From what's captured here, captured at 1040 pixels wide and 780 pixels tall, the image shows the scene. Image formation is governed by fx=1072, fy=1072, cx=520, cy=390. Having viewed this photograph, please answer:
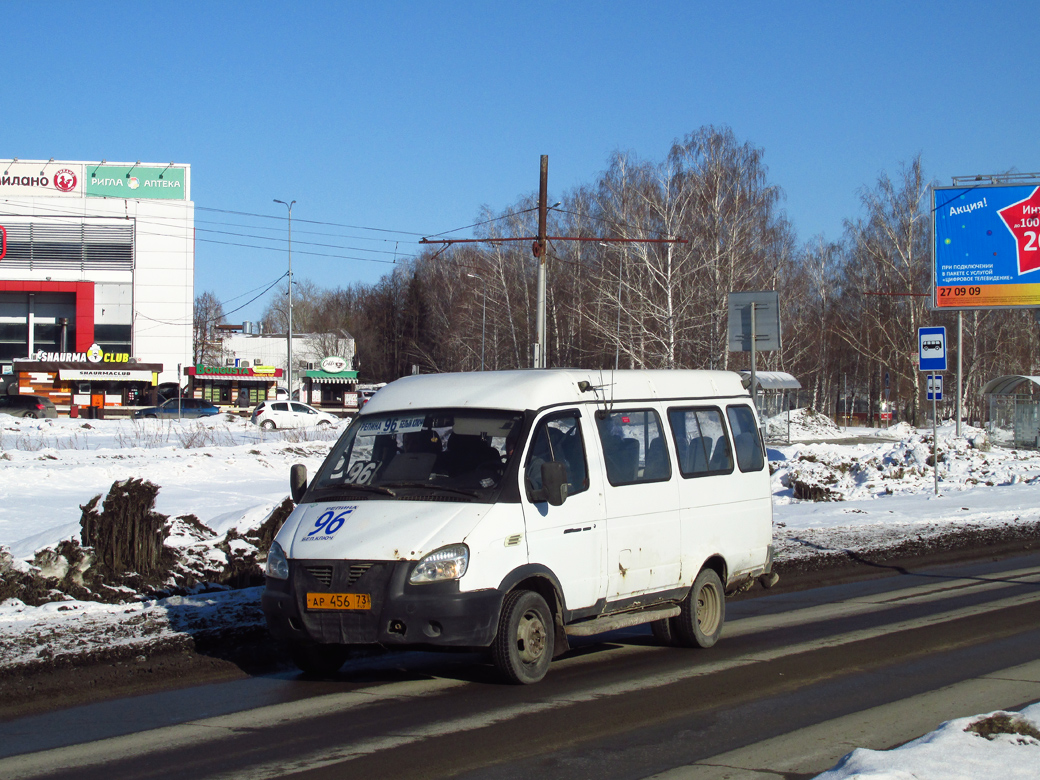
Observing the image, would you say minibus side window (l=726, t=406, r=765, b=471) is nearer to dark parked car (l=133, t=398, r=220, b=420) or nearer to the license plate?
the license plate

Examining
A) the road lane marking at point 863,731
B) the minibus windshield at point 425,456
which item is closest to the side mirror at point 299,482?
the minibus windshield at point 425,456

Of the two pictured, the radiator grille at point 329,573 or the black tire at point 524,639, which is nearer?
the radiator grille at point 329,573

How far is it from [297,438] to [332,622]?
3011 cm

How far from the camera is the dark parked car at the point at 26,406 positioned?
52344 millimetres

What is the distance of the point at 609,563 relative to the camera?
299 inches

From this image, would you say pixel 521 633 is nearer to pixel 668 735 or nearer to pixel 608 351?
pixel 668 735

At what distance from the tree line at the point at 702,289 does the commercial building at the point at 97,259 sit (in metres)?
18.6

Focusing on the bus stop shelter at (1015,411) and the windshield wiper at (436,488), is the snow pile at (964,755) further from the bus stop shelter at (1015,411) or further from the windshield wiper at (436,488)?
the bus stop shelter at (1015,411)

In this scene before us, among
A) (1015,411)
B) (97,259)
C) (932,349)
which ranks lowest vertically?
(1015,411)

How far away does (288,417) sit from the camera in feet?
154

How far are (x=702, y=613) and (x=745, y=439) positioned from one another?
170 centimetres

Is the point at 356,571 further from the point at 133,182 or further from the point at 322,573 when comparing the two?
the point at 133,182

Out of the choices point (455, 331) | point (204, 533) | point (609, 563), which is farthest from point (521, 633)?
point (455, 331)

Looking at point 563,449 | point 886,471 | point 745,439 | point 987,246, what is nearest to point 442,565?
point 563,449
